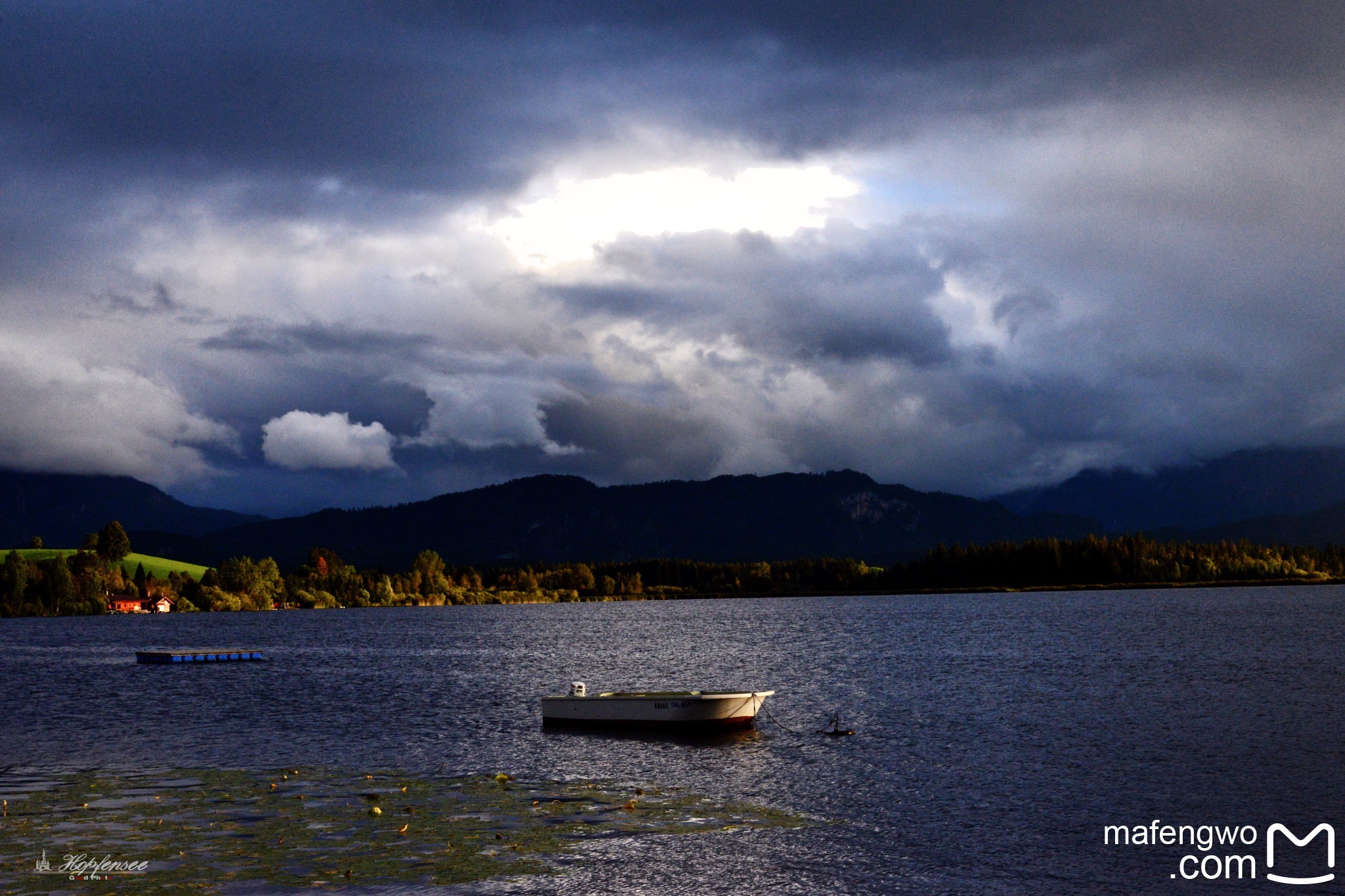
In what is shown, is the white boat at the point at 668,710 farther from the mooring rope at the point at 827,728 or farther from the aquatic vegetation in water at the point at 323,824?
the aquatic vegetation in water at the point at 323,824

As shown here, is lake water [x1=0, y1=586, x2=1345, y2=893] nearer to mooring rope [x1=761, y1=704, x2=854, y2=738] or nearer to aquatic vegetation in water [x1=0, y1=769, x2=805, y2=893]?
mooring rope [x1=761, y1=704, x2=854, y2=738]

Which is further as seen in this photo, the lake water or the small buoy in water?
the small buoy in water

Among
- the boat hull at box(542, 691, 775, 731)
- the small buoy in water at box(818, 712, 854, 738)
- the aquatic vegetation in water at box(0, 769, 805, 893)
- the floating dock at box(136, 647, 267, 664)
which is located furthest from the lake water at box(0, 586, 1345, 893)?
the floating dock at box(136, 647, 267, 664)

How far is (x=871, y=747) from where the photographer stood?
255 feet

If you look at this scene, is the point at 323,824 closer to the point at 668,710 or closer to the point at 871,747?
the point at 668,710

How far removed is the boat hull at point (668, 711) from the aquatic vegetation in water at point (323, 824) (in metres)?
22.4

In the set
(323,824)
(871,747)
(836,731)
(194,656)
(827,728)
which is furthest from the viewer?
(194,656)

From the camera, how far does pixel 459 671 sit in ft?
513

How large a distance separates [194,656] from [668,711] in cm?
13143

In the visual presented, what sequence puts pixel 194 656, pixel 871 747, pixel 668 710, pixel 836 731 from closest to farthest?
pixel 871 747 → pixel 836 731 → pixel 668 710 → pixel 194 656

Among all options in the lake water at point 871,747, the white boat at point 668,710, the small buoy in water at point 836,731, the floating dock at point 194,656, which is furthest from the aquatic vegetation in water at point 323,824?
the floating dock at point 194,656

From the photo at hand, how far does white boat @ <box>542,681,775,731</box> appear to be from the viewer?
283 ft

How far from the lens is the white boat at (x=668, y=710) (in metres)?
86.2

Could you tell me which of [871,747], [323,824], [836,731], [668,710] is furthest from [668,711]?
[323,824]
